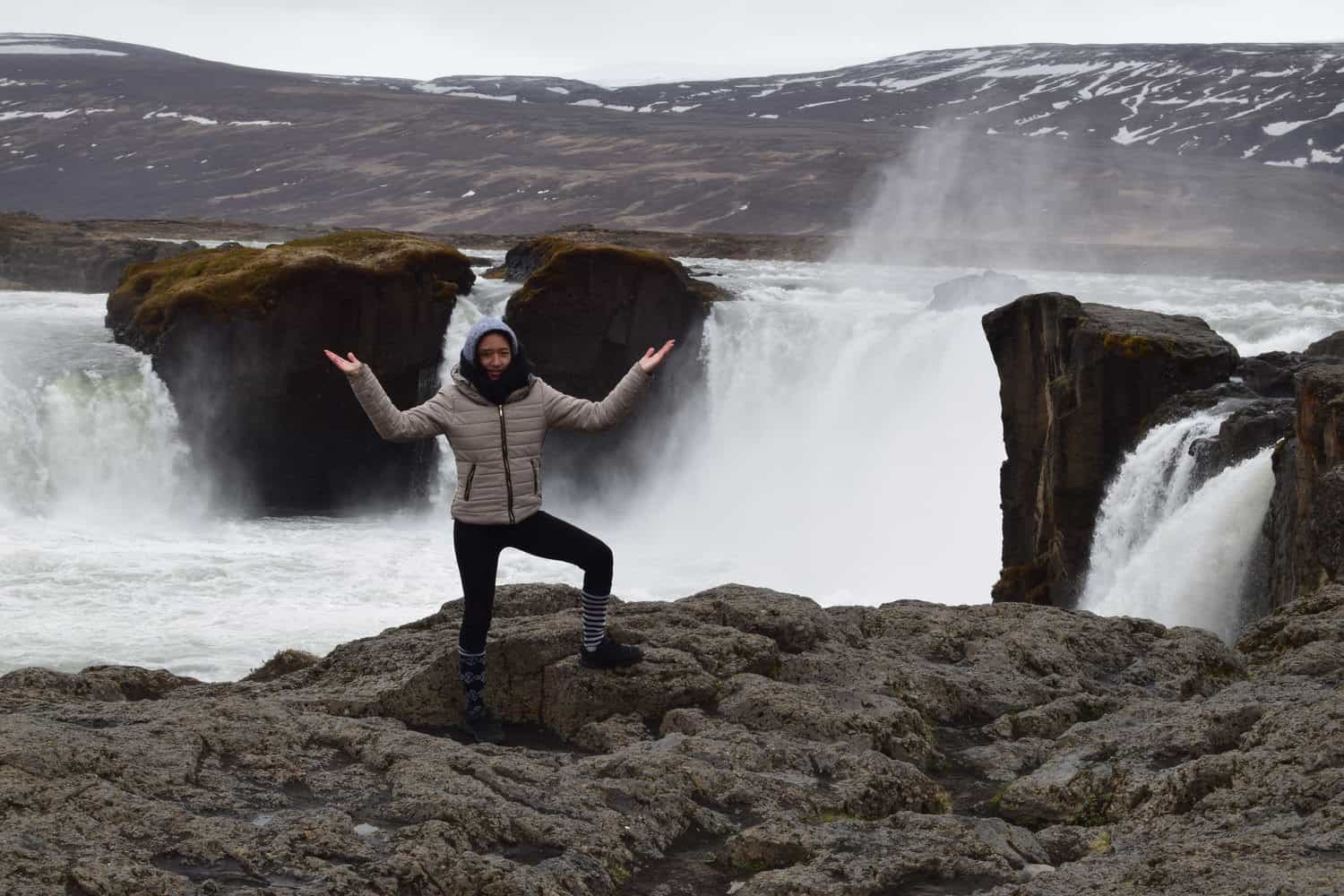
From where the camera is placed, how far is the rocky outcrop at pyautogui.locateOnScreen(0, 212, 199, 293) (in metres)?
56.5

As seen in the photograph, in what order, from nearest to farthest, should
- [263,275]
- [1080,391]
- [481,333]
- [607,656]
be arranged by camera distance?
1. [481,333]
2. [607,656]
3. [1080,391]
4. [263,275]

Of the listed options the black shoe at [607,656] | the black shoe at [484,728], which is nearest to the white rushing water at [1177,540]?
the black shoe at [607,656]

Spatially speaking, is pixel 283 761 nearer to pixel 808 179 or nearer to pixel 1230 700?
pixel 1230 700

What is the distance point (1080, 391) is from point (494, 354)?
1475 cm

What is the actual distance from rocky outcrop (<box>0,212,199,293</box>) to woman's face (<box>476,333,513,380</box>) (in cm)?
5018

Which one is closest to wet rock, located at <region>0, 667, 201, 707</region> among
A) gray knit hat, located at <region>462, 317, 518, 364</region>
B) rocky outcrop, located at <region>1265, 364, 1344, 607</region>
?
gray knit hat, located at <region>462, 317, 518, 364</region>

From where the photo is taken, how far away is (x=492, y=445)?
823 centimetres

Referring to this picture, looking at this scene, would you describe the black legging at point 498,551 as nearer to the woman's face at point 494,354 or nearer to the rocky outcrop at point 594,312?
the woman's face at point 494,354

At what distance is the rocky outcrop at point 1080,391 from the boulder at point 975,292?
17605 mm

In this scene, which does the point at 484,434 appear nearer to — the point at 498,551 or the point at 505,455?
the point at 505,455

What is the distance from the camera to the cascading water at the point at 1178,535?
16.7 m

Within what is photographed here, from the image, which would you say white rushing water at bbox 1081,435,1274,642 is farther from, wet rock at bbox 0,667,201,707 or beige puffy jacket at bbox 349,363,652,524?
wet rock at bbox 0,667,201,707

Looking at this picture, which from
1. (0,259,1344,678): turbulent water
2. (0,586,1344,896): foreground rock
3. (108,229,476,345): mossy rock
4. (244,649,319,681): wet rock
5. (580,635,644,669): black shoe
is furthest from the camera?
(108,229,476,345): mossy rock

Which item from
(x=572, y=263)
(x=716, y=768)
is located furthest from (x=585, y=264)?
(x=716, y=768)
